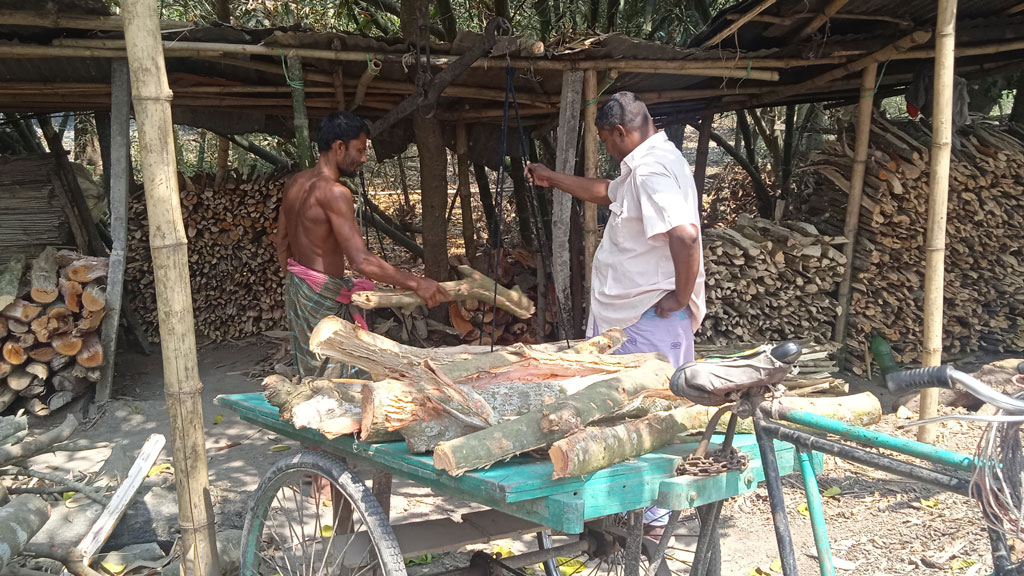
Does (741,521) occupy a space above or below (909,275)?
below

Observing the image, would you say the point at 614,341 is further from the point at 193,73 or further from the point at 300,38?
the point at 193,73

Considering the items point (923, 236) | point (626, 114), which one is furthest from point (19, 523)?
point (923, 236)

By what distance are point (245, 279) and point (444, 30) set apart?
135 inches

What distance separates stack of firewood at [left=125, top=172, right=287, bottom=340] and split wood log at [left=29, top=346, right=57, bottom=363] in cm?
230

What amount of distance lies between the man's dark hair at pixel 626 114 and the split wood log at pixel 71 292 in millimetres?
4314

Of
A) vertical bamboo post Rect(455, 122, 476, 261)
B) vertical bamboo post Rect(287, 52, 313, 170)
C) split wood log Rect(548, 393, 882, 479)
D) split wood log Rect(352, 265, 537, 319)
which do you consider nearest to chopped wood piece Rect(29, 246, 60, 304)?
vertical bamboo post Rect(287, 52, 313, 170)

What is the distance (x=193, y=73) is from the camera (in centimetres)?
575

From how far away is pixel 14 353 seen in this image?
216 inches

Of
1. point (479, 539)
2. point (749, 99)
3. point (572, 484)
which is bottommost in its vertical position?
point (479, 539)

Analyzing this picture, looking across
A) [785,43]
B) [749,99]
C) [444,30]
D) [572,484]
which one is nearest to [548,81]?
[785,43]

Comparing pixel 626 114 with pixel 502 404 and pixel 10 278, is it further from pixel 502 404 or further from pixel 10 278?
pixel 10 278

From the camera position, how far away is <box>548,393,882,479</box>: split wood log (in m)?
1.82

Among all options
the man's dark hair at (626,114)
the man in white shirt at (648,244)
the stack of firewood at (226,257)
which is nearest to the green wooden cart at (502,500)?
the man in white shirt at (648,244)

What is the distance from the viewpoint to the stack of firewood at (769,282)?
609 centimetres
